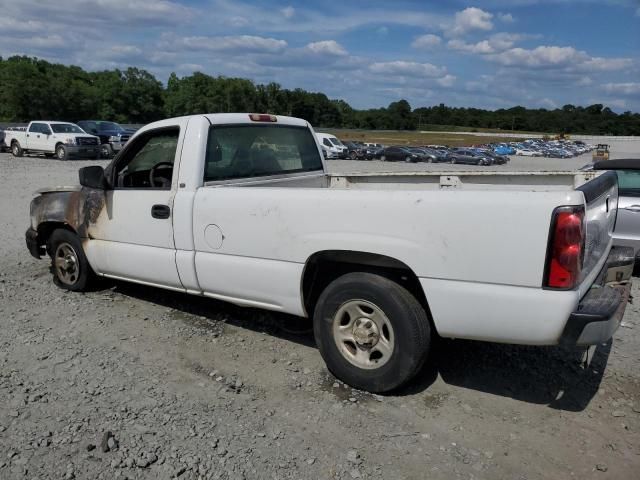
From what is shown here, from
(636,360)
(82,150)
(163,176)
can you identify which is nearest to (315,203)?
(163,176)

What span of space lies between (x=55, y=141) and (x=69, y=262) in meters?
24.2

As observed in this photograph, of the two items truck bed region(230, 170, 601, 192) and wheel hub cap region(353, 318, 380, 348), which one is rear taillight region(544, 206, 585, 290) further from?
truck bed region(230, 170, 601, 192)

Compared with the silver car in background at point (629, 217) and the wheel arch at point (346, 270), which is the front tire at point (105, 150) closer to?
the silver car in background at point (629, 217)

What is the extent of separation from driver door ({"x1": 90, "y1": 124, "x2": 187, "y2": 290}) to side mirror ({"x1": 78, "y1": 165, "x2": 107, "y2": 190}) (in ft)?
0.28

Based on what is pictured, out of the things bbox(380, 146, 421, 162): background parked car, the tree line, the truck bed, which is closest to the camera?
the truck bed

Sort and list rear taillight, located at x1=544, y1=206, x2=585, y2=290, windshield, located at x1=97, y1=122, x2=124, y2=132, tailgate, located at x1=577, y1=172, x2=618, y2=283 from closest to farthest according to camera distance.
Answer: rear taillight, located at x1=544, y1=206, x2=585, y2=290 → tailgate, located at x1=577, y1=172, x2=618, y2=283 → windshield, located at x1=97, y1=122, x2=124, y2=132

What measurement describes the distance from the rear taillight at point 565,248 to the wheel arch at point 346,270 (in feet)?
2.65

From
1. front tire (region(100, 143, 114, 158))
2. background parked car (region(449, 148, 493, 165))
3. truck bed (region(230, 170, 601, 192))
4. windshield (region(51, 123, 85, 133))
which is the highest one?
windshield (region(51, 123, 85, 133))

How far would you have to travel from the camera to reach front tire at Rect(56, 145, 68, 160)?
26625mm

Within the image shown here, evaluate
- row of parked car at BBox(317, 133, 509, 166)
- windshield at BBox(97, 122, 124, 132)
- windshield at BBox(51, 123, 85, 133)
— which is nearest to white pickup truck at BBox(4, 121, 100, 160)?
windshield at BBox(51, 123, 85, 133)

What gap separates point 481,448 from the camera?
3168 mm

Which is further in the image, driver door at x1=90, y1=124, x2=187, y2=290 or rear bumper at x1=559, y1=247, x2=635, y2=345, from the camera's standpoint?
driver door at x1=90, y1=124, x2=187, y2=290

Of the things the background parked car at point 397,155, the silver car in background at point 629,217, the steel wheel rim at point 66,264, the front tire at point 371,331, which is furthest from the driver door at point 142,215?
the background parked car at point 397,155

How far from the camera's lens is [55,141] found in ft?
88.6
